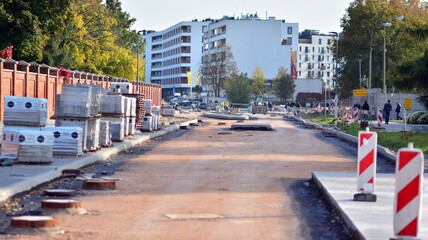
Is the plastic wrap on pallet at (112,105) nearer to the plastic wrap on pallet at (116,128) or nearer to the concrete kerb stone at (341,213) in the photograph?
the plastic wrap on pallet at (116,128)

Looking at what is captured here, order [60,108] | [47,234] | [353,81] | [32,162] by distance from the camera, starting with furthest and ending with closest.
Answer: [353,81]
[60,108]
[32,162]
[47,234]

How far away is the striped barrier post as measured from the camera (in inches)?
561

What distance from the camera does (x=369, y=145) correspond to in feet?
46.8

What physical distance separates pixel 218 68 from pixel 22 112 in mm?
136974

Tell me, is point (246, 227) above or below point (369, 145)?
below

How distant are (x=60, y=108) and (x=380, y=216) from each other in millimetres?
15447

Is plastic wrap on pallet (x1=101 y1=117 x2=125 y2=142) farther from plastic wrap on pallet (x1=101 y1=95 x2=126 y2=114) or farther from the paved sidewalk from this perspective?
the paved sidewalk

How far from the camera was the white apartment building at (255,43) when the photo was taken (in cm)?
17488

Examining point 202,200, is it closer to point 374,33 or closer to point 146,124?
point 146,124

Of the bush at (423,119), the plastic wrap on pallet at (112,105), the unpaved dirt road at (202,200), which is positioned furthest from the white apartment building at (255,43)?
the unpaved dirt road at (202,200)

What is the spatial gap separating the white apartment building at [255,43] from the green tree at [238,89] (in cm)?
3788

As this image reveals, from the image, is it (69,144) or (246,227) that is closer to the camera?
(246,227)

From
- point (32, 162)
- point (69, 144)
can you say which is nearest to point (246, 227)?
point (32, 162)

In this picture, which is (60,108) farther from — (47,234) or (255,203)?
(47,234)
